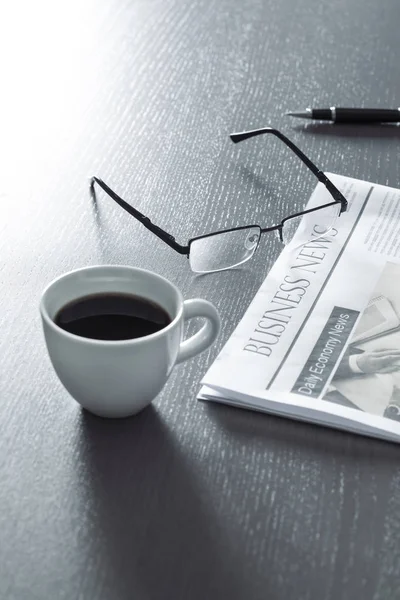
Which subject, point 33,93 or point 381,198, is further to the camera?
point 33,93

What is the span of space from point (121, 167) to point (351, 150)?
298mm

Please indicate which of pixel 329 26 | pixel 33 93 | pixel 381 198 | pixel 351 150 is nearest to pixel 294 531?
pixel 381 198

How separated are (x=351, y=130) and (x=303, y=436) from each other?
0.59 m

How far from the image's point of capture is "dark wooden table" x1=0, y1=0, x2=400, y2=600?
57cm

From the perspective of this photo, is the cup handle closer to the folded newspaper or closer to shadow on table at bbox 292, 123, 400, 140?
the folded newspaper

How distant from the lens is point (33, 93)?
118 cm

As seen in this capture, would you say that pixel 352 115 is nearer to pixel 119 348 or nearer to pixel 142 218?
pixel 142 218

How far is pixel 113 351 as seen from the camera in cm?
61

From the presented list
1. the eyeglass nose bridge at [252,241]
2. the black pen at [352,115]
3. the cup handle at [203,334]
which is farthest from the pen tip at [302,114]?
the cup handle at [203,334]

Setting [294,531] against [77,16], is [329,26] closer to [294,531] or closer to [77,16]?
[77,16]

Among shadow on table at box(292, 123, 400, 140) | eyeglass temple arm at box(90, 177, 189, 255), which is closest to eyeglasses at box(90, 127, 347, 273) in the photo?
eyeglass temple arm at box(90, 177, 189, 255)

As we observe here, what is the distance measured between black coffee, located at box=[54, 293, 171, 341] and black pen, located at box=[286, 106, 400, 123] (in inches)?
22.0

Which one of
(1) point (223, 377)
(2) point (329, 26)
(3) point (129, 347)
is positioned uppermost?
(3) point (129, 347)

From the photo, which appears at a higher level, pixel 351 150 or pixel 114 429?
pixel 114 429
